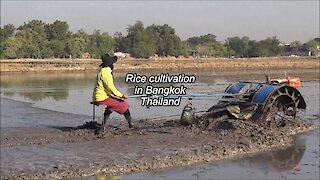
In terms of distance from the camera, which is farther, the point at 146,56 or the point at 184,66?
the point at 146,56

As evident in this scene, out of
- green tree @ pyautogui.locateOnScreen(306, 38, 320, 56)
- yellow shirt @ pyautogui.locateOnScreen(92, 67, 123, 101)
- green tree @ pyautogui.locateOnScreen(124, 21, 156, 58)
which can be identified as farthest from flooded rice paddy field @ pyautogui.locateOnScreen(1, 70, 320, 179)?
green tree @ pyautogui.locateOnScreen(306, 38, 320, 56)

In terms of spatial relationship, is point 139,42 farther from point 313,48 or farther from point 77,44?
point 313,48

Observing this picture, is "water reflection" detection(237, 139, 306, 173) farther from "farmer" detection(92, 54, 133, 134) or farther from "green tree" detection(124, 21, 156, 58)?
"green tree" detection(124, 21, 156, 58)

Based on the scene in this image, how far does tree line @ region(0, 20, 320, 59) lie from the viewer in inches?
3391

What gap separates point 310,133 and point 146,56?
8405 cm

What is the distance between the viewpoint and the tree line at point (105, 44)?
8612 centimetres

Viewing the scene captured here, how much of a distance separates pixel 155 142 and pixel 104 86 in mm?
1810

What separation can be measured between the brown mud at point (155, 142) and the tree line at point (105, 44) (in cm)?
7207

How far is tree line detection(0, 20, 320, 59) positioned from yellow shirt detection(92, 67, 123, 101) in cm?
7329

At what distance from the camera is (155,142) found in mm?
11672

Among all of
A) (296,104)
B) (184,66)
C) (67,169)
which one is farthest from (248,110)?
(184,66)

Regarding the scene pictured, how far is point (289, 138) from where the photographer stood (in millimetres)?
12484

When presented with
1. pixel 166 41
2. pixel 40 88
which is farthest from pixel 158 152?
pixel 166 41

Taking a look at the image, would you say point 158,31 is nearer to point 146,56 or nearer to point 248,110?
point 146,56
